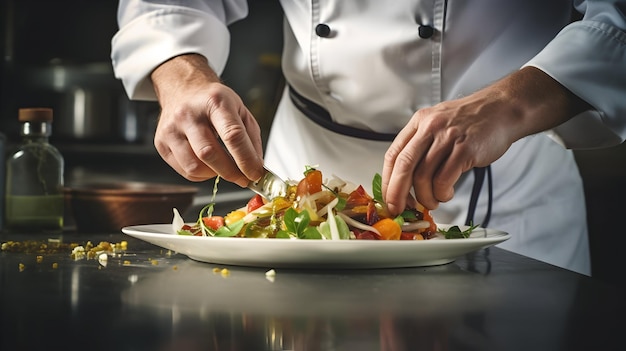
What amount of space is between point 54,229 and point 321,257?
2.83 ft

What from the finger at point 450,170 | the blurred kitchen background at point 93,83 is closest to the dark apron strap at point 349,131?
the finger at point 450,170

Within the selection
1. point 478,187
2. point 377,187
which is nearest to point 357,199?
point 377,187

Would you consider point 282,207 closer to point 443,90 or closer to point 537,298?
point 537,298

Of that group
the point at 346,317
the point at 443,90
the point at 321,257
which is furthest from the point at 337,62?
the point at 346,317

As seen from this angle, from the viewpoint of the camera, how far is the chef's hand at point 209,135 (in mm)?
1012

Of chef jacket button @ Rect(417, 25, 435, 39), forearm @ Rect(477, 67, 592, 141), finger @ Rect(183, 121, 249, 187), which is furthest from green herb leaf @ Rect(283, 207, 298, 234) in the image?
chef jacket button @ Rect(417, 25, 435, 39)

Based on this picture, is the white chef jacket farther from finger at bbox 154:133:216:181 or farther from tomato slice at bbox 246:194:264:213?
tomato slice at bbox 246:194:264:213

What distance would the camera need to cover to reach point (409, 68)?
138 cm

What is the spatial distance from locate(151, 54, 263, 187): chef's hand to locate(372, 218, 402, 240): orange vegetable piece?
222mm

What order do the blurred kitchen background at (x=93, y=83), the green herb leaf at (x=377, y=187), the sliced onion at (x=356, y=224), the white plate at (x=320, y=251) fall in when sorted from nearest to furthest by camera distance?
1. the white plate at (x=320, y=251)
2. the sliced onion at (x=356, y=224)
3. the green herb leaf at (x=377, y=187)
4. the blurred kitchen background at (x=93, y=83)

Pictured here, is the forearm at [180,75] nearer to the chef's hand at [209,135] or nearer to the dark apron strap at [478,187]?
the chef's hand at [209,135]

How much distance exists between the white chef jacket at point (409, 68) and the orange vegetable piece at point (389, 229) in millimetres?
455

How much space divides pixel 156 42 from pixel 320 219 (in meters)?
0.60

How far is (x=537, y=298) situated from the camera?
688 millimetres
